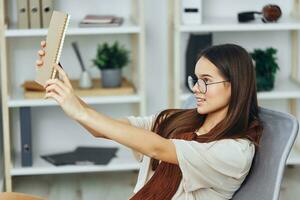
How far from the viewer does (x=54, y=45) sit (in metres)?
1.84

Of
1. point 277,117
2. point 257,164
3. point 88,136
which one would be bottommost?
point 88,136

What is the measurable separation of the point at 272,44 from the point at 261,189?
6.74ft

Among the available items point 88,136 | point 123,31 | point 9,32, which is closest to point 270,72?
point 123,31

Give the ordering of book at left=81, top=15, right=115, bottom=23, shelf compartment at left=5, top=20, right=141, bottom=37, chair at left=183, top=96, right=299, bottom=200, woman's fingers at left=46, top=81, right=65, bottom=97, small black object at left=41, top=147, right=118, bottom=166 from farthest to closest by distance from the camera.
A: small black object at left=41, top=147, right=118, bottom=166
book at left=81, top=15, right=115, bottom=23
shelf compartment at left=5, top=20, right=141, bottom=37
chair at left=183, top=96, right=299, bottom=200
woman's fingers at left=46, top=81, right=65, bottom=97

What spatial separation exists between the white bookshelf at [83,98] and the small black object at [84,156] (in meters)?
0.04

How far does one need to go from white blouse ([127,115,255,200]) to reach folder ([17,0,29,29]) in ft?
5.51

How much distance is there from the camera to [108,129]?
182 centimetres

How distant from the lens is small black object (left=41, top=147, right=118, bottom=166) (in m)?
3.65

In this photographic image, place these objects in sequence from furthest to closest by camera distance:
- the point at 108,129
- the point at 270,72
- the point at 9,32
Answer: the point at 270,72
the point at 9,32
the point at 108,129

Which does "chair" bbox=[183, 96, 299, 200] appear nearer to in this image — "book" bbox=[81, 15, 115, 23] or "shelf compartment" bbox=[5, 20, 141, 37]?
"shelf compartment" bbox=[5, 20, 141, 37]

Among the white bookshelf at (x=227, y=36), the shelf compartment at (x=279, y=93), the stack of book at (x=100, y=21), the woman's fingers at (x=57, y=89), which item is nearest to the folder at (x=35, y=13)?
the stack of book at (x=100, y=21)

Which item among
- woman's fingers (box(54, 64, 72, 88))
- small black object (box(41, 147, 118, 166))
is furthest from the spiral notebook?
small black object (box(41, 147, 118, 166))

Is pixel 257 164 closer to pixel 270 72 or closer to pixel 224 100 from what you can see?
pixel 224 100

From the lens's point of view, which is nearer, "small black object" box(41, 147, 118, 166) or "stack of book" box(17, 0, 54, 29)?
"stack of book" box(17, 0, 54, 29)
